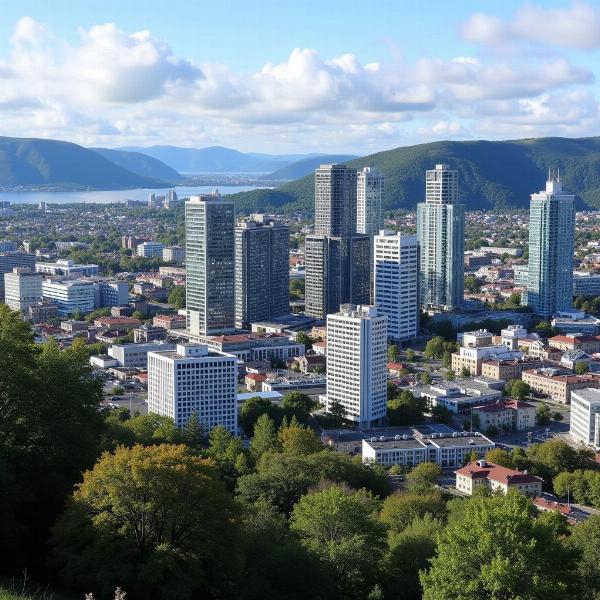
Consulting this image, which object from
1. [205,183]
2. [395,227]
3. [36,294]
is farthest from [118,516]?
[205,183]

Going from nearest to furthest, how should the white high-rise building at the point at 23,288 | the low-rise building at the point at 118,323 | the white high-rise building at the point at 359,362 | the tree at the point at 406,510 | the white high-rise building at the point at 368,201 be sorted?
1. the tree at the point at 406,510
2. the white high-rise building at the point at 359,362
3. the low-rise building at the point at 118,323
4. the white high-rise building at the point at 368,201
5. the white high-rise building at the point at 23,288

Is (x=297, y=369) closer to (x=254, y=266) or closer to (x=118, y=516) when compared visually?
(x=254, y=266)

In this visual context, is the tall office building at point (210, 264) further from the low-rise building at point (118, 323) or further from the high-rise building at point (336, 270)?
the high-rise building at point (336, 270)

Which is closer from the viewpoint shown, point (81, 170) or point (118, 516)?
point (118, 516)

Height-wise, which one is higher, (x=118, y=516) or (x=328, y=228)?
(x=328, y=228)

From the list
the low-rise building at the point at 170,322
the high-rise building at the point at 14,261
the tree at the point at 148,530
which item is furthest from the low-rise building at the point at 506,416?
the high-rise building at the point at 14,261

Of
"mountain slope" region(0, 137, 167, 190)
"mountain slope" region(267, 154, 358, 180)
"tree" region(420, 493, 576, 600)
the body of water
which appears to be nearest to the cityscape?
"tree" region(420, 493, 576, 600)
